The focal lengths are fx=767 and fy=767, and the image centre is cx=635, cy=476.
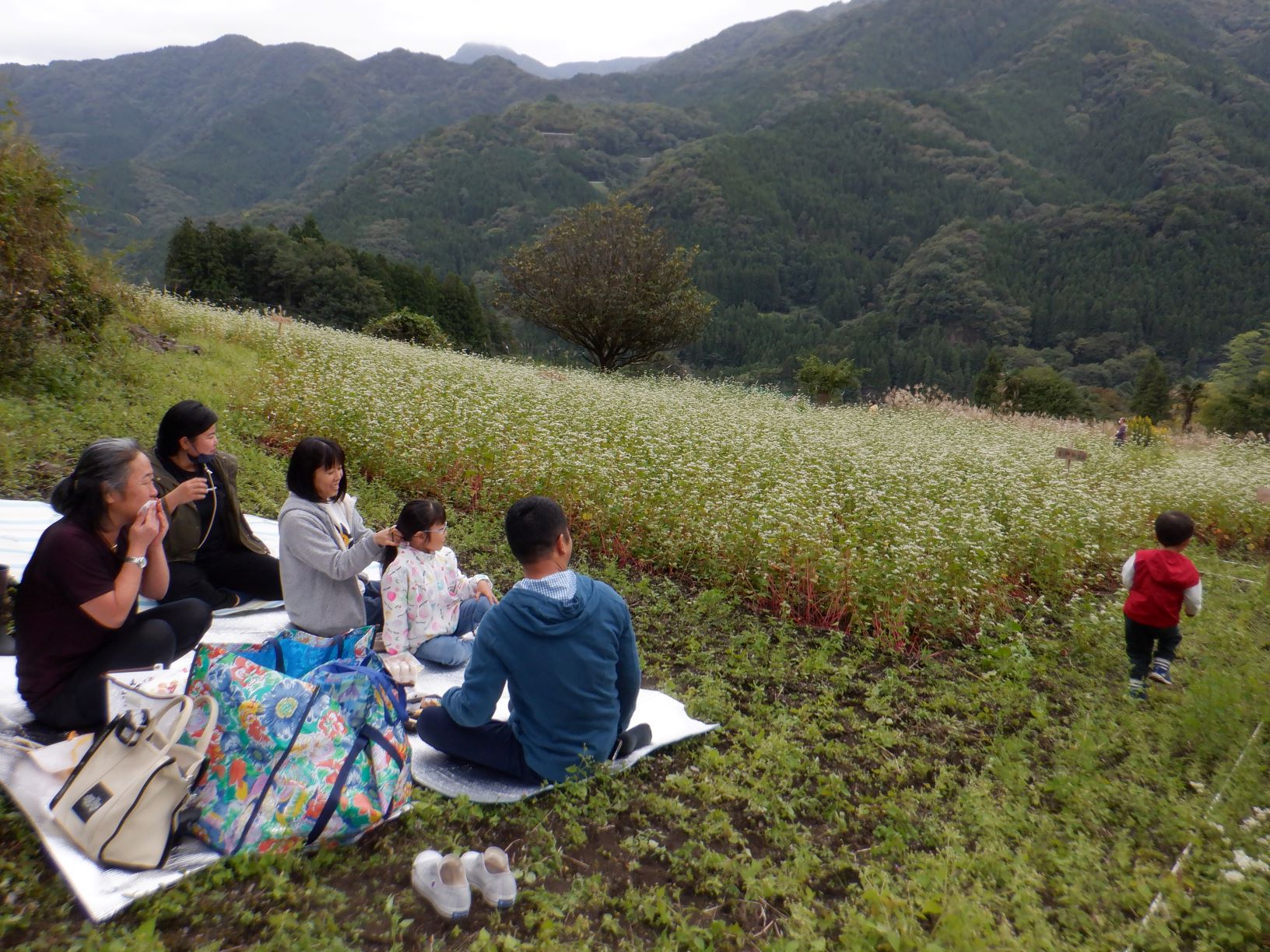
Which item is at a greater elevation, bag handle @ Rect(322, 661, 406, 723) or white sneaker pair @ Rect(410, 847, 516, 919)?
bag handle @ Rect(322, 661, 406, 723)

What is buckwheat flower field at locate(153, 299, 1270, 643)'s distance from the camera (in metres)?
5.67

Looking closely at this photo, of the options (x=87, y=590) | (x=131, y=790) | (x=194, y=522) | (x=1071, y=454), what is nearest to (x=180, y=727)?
(x=131, y=790)

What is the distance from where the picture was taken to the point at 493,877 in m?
2.46

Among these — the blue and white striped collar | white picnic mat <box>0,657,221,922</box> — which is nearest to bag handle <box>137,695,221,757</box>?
white picnic mat <box>0,657,221,922</box>

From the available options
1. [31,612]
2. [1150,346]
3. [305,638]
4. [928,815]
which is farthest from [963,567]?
[1150,346]

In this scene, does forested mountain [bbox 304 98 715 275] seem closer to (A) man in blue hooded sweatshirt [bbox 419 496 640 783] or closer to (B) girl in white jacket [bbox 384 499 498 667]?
(B) girl in white jacket [bbox 384 499 498 667]

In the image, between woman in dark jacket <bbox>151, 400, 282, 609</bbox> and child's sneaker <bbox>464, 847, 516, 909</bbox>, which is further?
woman in dark jacket <bbox>151, 400, 282, 609</bbox>

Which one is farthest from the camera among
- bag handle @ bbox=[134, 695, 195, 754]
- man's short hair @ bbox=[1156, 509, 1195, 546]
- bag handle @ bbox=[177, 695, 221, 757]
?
man's short hair @ bbox=[1156, 509, 1195, 546]

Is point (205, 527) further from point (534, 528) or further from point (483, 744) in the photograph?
point (534, 528)

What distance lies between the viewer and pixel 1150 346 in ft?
205

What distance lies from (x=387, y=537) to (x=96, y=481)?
4.01ft

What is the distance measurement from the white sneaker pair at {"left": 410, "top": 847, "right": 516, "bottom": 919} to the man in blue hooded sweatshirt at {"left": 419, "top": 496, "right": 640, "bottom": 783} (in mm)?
576

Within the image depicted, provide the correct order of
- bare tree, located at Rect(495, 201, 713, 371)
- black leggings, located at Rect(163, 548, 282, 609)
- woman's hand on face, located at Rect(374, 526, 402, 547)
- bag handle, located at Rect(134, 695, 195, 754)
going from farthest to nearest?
bare tree, located at Rect(495, 201, 713, 371) < black leggings, located at Rect(163, 548, 282, 609) < woman's hand on face, located at Rect(374, 526, 402, 547) < bag handle, located at Rect(134, 695, 195, 754)

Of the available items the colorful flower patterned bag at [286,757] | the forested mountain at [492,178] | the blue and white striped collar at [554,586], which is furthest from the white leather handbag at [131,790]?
the forested mountain at [492,178]
